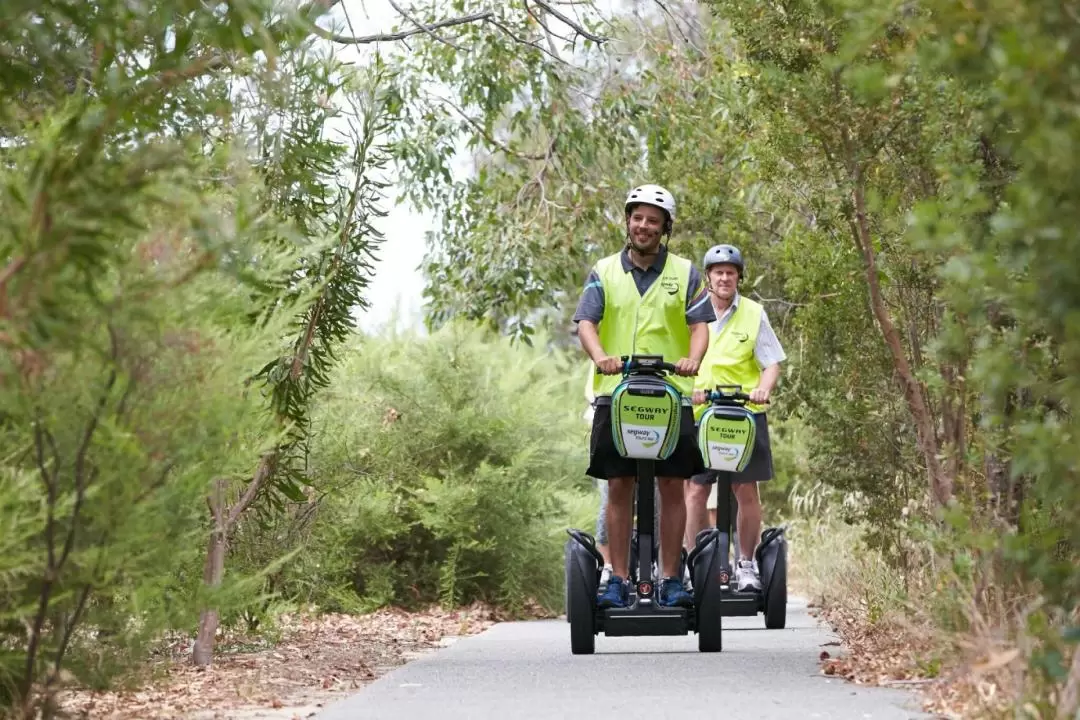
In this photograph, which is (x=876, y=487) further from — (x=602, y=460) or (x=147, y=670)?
(x=147, y=670)

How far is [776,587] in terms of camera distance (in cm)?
1199

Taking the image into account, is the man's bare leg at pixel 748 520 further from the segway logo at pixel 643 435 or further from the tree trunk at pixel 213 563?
the tree trunk at pixel 213 563

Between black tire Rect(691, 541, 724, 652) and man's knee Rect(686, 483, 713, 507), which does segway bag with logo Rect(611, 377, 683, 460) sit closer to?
black tire Rect(691, 541, 724, 652)

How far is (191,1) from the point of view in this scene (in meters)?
4.57

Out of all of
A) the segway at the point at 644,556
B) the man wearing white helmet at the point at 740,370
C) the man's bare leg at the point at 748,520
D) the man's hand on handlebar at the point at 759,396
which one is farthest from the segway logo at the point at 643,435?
the man's bare leg at the point at 748,520

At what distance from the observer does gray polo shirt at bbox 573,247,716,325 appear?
970 cm

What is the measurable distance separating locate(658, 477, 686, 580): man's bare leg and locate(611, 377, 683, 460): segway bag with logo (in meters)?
0.51

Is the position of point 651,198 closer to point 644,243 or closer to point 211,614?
point 644,243

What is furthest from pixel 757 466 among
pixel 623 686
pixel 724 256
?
pixel 623 686

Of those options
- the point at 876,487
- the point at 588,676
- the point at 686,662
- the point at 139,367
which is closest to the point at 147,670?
the point at 139,367

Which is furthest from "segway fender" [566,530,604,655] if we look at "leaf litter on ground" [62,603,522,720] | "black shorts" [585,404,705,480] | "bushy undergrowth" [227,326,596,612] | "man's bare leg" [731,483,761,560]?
"bushy undergrowth" [227,326,596,612]

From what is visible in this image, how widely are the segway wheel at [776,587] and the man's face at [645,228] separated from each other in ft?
9.53

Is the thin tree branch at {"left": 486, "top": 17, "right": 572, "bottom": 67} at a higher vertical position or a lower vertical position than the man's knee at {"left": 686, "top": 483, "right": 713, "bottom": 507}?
higher

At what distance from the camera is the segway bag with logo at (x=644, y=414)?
9.17 m
